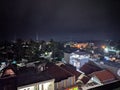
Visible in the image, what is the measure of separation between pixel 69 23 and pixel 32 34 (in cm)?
131

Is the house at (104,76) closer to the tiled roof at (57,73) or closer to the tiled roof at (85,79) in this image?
the tiled roof at (85,79)

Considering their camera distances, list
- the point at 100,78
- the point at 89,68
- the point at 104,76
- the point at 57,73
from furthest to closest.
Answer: the point at 89,68
the point at 104,76
the point at 100,78
the point at 57,73

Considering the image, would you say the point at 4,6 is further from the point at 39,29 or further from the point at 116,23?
the point at 116,23

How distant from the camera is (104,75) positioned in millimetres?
4031

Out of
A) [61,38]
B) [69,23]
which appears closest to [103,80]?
[61,38]

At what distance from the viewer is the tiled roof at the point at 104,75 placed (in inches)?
152

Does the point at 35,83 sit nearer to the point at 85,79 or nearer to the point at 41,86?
the point at 41,86

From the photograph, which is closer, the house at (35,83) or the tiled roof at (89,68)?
the house at (35,83)

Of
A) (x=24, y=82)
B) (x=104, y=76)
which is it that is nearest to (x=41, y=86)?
(x=24, y=82)

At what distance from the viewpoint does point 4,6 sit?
2928 millimetres

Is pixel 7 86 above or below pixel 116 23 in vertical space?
below

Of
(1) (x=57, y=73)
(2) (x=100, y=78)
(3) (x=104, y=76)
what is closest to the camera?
(1) (x=57, y=73)

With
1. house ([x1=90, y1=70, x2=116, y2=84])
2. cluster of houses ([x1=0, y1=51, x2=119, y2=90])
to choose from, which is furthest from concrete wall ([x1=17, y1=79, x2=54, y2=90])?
house ([x1=90, y1=70, x2=116, y2=84])

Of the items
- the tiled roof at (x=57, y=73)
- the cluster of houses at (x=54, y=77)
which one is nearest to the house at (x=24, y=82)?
Result: the cluster of houses at (x=54, y=77)
